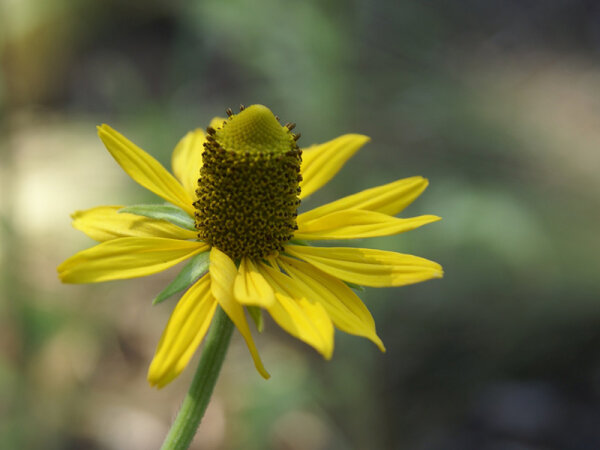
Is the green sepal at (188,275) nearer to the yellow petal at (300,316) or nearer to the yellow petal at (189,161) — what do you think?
the yellow petal at (300,316)

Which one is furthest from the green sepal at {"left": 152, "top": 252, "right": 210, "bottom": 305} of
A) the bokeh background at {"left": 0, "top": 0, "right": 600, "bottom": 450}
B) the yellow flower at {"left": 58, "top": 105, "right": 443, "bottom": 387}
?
the bokeh background at {"left": 0, "top": 0, "right": 600, "bottom": 450}

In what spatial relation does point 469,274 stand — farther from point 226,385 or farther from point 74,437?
point 74,437

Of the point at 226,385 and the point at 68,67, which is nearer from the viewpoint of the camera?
the point at 226,385

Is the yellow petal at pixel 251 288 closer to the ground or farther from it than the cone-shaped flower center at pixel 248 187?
closer to the ground

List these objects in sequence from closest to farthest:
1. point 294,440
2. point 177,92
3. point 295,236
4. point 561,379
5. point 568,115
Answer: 1. point 295,236
2. point 294,440
3. point 561,379
4. point 177,92
5. point 568,115

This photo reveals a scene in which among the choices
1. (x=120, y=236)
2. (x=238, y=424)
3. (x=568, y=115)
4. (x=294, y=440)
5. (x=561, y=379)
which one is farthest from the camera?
(x=568, y=115)

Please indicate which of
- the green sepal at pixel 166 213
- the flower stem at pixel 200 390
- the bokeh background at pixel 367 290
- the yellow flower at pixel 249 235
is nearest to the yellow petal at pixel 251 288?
the yellow flower at pixel 249 235

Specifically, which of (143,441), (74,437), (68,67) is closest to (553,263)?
(143,441)

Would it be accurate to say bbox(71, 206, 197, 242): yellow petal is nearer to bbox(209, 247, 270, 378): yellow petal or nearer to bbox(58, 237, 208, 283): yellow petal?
bbox(58, 237, 208, 283): yellow petal
